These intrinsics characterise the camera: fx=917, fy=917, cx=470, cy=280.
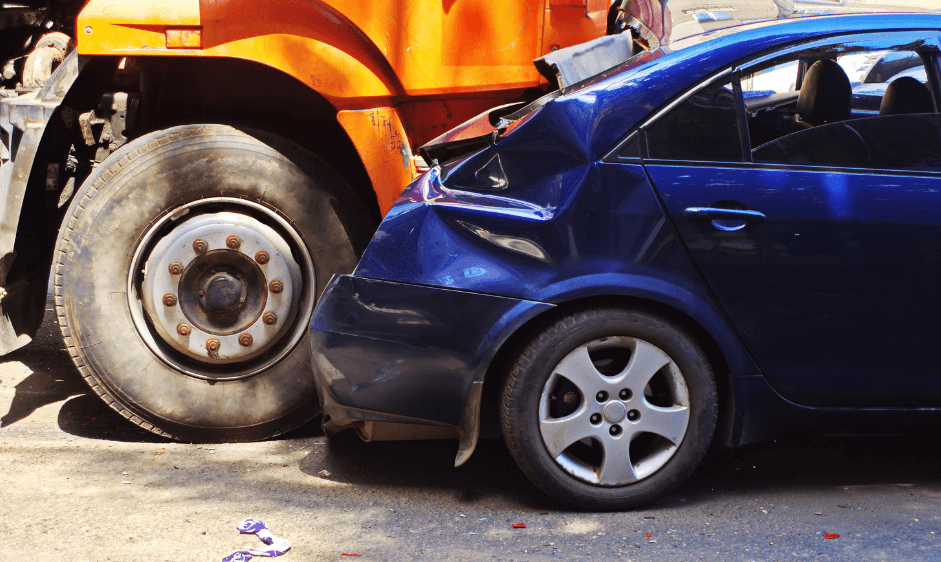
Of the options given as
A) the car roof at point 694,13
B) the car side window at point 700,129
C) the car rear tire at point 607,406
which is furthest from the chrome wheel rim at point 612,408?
the car roof at point 694,13

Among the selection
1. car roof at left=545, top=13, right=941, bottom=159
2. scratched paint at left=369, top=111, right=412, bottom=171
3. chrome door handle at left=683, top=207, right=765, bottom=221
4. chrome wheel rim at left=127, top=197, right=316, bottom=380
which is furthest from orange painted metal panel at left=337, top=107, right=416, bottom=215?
chrome door handle at left=683, top=207, right=765, bottom=221

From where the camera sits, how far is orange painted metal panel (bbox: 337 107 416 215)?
147 inches

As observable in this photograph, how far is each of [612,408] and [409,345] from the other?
72 cm

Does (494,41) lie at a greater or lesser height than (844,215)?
greater

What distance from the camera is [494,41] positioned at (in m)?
3.74

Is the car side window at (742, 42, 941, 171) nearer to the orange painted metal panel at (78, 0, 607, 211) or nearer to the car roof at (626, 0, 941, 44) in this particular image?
the car roof at (626, 0, 941, 44)

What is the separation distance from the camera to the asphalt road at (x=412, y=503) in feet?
9.60

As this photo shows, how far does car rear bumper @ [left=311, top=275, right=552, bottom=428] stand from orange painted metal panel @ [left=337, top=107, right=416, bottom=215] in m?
0.67

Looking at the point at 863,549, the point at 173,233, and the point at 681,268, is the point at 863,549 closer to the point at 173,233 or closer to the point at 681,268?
the point at 681,268

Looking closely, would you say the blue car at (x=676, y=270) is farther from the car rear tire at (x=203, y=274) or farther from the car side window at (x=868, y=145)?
the car rear tire at (x=203, y=274)

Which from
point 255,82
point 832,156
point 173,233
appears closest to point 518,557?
point 832,156

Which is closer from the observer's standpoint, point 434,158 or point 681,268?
point 681,268

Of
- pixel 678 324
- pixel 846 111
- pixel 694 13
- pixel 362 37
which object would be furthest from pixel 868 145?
pixel 362 37

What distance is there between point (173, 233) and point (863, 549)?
2830mm
